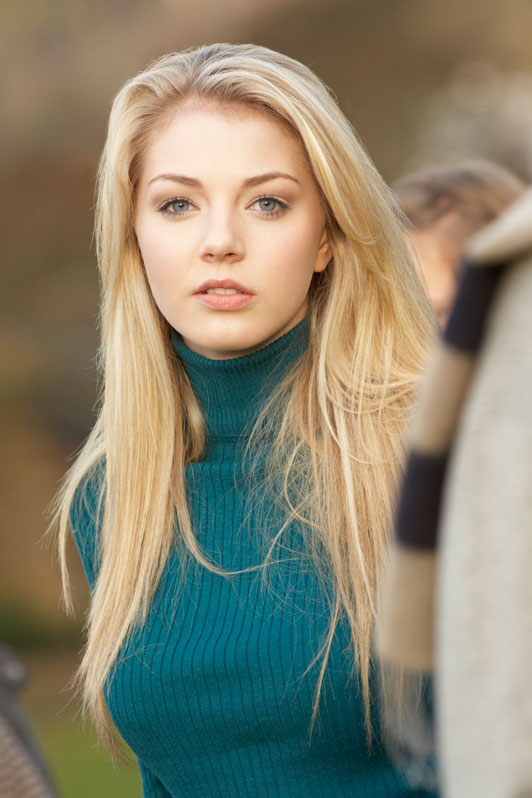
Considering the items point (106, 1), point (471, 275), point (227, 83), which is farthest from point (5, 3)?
point (471, 275)

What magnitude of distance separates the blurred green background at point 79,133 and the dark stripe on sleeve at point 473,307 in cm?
403

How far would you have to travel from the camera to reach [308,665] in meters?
1.81

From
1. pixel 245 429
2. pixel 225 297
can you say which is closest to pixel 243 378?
pixel 245 429

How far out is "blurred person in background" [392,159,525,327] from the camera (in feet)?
9.78

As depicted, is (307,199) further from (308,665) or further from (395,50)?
(395,50)

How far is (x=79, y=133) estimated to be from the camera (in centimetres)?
565

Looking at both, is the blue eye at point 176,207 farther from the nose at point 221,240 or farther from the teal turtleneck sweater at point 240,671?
the teal turtleneck sweater at point 240,671

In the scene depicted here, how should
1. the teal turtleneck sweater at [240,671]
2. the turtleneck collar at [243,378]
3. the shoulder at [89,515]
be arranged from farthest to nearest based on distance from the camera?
the shoulder at [89,515], the turtleneck collar at [243,378], the teal turtleneck sweater at [240,671]

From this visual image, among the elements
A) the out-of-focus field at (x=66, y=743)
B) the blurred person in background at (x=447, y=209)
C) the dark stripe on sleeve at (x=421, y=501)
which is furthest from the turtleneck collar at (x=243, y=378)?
the out-of-focus field at (x=66, y=743)

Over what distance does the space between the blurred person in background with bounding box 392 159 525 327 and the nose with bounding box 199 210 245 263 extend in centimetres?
109

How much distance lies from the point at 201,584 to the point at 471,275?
120 centimetres

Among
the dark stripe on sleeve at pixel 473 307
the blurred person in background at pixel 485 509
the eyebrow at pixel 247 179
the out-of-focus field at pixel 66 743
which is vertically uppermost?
the eyebrow at pixel 247 179

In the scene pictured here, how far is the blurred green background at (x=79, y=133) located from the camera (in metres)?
5.16

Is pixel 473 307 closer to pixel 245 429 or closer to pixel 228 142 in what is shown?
pixel 228 142
